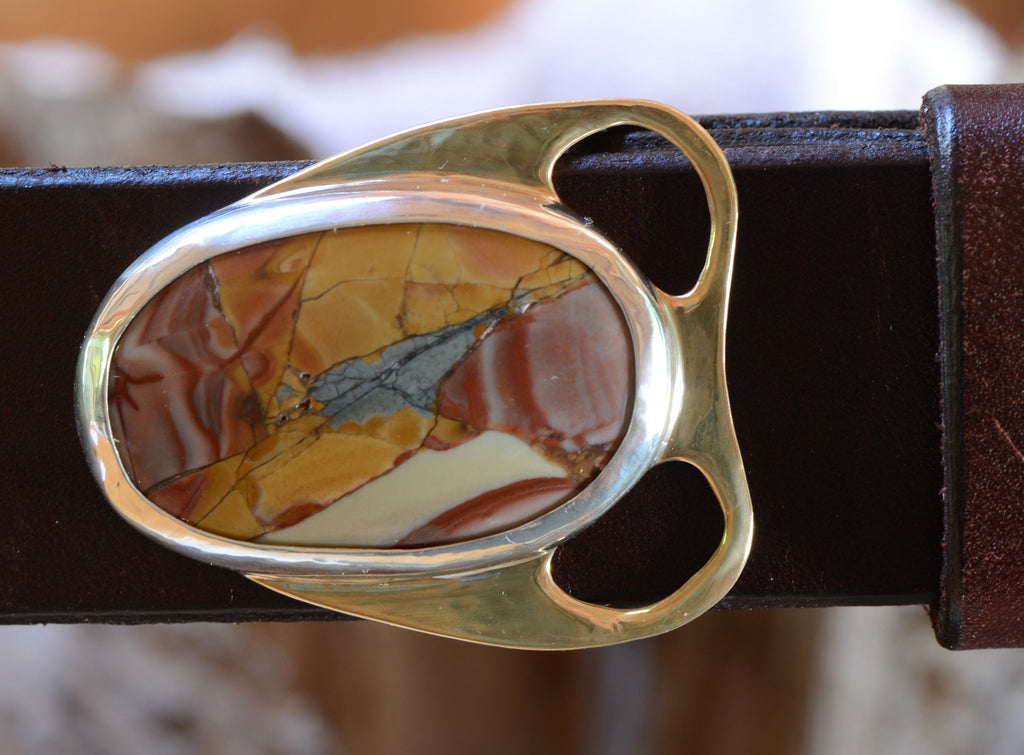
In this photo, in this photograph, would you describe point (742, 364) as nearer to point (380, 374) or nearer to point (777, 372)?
point (777, 372)

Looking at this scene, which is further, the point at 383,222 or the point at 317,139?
the point at 317,139

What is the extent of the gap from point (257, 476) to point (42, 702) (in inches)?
18.6

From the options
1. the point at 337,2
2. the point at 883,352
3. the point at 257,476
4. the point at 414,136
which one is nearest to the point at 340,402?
the point at 257,476

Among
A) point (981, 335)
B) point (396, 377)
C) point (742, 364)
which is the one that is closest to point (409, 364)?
point (396, 377)

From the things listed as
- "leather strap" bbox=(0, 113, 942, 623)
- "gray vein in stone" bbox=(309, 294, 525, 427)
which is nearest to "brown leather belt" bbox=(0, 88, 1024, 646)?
"leather strap" bbox=(0, 113, 942, 623)

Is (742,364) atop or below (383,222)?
below

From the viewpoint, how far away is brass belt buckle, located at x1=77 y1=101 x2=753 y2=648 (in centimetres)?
53

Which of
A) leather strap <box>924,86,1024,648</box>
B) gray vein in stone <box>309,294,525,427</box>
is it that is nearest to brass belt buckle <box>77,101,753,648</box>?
gray vein in stone <box>309,294,525,427</box>

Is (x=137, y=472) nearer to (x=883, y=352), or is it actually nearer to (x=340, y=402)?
(x=340, y=402)

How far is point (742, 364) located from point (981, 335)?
152 millimetres

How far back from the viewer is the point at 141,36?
83 cm

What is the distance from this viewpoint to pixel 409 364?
53 centimetres

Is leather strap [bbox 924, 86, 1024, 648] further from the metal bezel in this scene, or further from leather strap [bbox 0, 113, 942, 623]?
the metal bezel

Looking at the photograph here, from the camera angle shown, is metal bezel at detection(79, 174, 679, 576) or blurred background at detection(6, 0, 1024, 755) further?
blurred background at detection(6, 0, 1024, 755)
